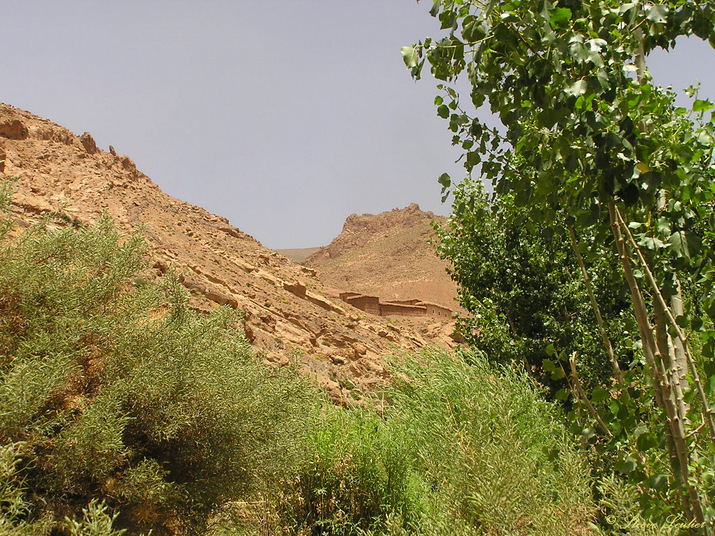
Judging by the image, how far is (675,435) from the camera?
2178 mm

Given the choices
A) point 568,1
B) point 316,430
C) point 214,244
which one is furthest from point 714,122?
point 214,244

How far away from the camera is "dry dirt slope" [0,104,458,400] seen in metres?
20.9

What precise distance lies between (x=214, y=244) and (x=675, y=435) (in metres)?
41.6

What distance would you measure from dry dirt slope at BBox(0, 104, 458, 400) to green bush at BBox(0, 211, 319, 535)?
893cm

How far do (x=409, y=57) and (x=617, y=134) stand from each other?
2.89ft

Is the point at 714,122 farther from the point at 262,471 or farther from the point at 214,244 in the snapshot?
the point at 214,244

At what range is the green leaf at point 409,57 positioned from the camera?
7.57 ft

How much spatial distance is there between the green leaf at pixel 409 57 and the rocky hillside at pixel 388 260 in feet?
183

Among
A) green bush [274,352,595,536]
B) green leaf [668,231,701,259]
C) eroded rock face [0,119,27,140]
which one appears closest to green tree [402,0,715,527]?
green leaf [668,231,701,259]

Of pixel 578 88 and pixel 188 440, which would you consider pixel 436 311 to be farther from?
pixel 578 88

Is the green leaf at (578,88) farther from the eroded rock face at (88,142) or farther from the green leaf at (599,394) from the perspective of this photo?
the eroded rock face at (88,142)

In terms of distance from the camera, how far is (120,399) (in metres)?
6.16

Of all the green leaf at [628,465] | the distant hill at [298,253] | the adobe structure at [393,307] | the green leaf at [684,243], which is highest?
the distant hill at [298,253]

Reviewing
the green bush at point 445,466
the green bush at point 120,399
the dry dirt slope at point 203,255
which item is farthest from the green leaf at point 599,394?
the dry dirt slope at point 203,255
